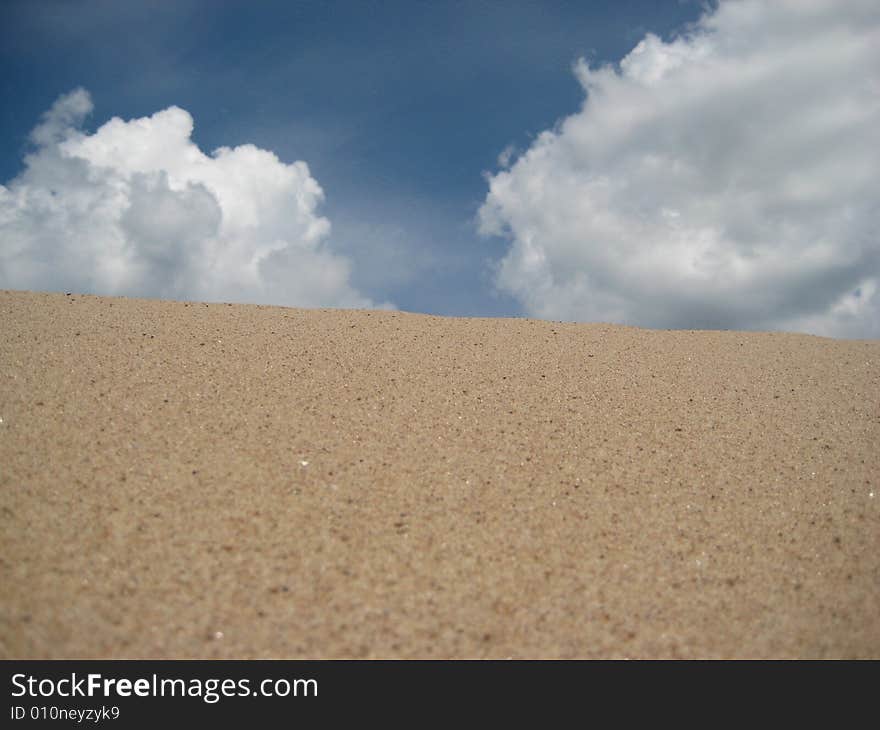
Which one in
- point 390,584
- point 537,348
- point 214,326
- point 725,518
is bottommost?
point 390,584

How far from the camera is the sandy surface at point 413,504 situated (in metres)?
5.91

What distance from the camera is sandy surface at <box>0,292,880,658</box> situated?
591 cm

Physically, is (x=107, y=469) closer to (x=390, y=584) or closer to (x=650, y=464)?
(x=390, y=584)

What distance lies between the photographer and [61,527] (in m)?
6.88

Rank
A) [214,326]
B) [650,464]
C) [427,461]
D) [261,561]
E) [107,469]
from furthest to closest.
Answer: [214,326] < [650,464] < [427,461] < [107,469] < [261,561]

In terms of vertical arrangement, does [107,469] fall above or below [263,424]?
below

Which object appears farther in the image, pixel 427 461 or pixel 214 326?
pixel 214 326

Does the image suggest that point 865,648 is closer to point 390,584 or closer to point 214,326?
point 390,584

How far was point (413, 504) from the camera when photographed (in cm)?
810

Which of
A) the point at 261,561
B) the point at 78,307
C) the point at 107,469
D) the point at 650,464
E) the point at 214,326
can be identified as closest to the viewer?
the point at 261,561

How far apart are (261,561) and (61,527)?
2531mm

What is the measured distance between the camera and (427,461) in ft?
30.8
